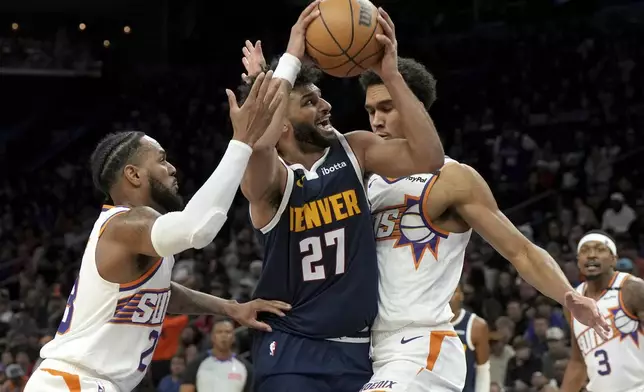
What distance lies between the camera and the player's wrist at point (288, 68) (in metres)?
3.67

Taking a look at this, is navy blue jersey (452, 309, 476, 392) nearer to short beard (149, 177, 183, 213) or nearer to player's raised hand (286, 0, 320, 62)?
short beard (149, 177, 183, 213)

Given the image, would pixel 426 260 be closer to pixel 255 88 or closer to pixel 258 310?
pixel 258 310

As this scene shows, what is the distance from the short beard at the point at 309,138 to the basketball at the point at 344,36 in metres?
0.33

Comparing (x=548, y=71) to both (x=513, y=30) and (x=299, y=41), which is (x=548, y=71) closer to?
(x=513, y=30)

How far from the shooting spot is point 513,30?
60.8 feet

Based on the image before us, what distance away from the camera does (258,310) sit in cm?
409

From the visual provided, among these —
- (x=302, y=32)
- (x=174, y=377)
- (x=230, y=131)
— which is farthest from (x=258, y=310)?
(x=230, y=131)

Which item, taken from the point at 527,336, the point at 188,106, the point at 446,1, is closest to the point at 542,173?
the point at 527,336

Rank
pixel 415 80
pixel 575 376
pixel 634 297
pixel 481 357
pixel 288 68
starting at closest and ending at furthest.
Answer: pixel 288 68 → pixel 415 80 → pixel 634 297 → pixel 575 376 → pixel 481 357

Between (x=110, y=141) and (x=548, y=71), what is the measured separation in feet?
45.4

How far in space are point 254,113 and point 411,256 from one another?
1.00 meters

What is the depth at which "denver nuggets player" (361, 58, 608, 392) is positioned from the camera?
13.2ft

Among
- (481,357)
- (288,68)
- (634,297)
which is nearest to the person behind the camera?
(288,68)

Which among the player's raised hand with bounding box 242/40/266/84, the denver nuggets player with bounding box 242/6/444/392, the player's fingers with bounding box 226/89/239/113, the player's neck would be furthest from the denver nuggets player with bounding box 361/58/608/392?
the player's neck
